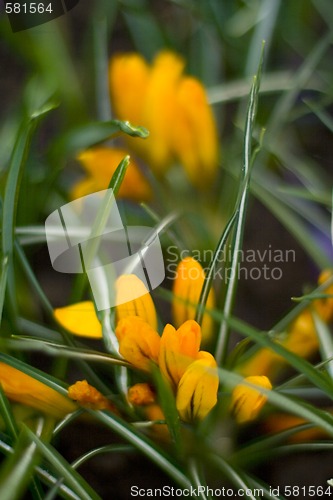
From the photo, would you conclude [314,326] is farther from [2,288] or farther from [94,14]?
[94,14]

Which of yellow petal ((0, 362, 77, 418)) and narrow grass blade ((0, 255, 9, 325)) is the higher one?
narrow grass blade ((0, 255, 9, 325))

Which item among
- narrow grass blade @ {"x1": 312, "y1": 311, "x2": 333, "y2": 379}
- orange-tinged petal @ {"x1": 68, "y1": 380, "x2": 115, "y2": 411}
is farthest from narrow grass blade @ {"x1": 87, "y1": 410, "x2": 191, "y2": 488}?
Result: narrow grass blade @ {"x1": 312, "y1": 311, "x2": 333, "y2": 379}

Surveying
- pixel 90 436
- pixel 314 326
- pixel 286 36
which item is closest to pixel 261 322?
pixel 314 326

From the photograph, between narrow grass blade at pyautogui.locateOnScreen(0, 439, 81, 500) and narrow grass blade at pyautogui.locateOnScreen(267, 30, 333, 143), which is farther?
narrow grass blade at pyautogui.locateOnScreen(267, 30, 333, 143)

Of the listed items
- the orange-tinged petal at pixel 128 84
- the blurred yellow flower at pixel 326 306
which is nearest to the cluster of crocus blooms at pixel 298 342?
the blurred yellow flower at pixel 326 306

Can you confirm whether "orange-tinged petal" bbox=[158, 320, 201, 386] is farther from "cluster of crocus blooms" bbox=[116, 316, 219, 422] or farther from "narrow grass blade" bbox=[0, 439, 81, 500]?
"narrow grass blade" bbox=[0, 439, 81, 500]

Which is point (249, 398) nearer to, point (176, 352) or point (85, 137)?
point (176, 352)

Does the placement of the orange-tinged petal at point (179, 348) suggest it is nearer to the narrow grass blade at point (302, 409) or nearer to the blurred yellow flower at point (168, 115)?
the narrow grass blade at point (302, 409)

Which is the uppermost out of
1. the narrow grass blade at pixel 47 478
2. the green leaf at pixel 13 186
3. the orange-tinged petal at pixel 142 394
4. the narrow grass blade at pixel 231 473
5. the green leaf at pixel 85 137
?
the green leaf at pixel 85 137
